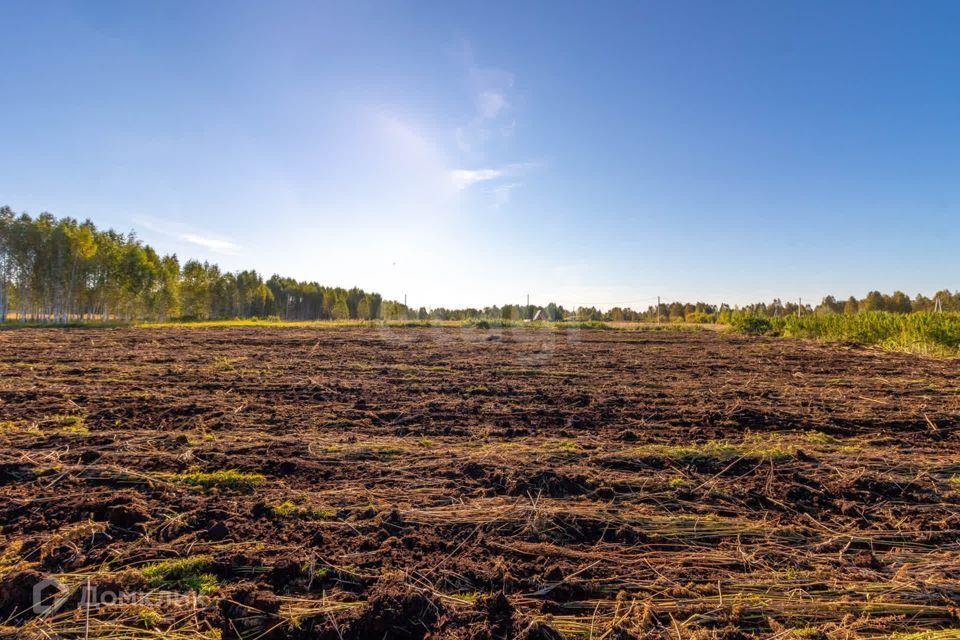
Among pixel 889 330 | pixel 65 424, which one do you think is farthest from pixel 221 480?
pixel 889 330

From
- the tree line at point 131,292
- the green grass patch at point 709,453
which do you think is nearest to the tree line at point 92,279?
the tree line at point 131,292

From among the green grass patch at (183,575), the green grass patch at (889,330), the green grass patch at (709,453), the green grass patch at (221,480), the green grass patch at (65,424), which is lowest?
the green grass patch at (183,575)

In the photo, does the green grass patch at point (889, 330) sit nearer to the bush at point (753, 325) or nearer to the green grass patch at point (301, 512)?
the bush at point (753, 325)

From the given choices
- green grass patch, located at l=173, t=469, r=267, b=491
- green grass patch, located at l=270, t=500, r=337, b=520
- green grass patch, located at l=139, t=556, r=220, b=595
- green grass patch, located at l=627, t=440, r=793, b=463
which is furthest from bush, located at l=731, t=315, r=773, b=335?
green grass patch, located at l=139, t=556, r=220, b=595

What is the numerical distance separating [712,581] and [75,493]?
4368 millimetres

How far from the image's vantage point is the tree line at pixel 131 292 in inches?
1400

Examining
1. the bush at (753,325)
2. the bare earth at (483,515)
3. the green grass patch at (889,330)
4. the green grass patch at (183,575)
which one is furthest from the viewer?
the bush at (753,325)

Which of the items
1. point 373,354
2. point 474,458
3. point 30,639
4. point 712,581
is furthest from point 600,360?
point 30,639

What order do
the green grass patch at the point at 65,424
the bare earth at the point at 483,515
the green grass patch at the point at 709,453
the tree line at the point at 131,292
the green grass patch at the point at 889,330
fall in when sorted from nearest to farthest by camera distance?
the bare earth at the point at 483,515, the green grass patch at the point at 709,453, the green grass patch at the point at 65,424, the green grass patch at the point at 889,330, the tree line at the point at 131,292

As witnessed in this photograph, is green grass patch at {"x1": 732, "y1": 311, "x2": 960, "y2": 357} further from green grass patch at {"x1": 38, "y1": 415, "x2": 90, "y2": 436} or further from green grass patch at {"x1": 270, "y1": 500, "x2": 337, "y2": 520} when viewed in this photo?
green grass patch at {"x1": 38, "y1": 415, "x2": 90, "y2": 436}

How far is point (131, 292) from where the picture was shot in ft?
135

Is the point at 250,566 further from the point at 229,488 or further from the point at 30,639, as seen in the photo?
the point at 229,488

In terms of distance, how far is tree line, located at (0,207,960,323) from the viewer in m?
35.6

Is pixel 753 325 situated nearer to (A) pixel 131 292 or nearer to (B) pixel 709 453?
(B) pixel 709 453
